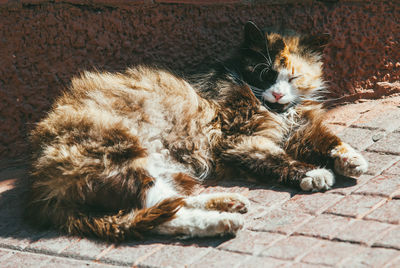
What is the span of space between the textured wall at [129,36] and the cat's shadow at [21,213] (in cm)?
67

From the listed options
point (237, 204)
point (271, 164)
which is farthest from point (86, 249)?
point (271, 164)

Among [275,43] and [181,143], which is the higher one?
[275,43]

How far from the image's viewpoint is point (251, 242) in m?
2.81

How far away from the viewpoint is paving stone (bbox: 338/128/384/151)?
12.8ft

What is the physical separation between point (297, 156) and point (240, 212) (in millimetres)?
837

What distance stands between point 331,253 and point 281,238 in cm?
34

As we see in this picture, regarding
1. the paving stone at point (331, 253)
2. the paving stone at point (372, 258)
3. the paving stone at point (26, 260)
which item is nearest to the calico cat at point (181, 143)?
the paving stone at point (26, 260)

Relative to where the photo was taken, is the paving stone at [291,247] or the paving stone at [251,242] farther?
the paving stone at [251,242]

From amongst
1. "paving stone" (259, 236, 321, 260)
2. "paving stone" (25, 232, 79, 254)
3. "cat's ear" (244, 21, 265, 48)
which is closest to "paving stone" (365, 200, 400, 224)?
"paving stone" (259, 236, 321, 260)

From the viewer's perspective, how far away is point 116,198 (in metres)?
3.05

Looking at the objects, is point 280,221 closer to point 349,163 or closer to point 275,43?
point 349,163

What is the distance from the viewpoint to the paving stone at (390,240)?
2498 mm

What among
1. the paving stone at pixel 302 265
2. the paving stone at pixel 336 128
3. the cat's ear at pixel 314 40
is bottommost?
the paving stone at pixel 302 265

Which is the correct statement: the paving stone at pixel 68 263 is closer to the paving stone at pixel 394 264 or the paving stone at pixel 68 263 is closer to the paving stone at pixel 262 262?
the paving stone at pixel 262 262
